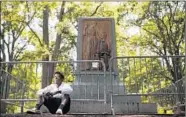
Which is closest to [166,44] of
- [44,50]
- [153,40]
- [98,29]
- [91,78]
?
[153,40]

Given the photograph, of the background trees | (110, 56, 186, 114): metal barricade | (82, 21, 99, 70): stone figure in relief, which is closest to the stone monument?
(82, 21, 99, 70): stone figure in relief

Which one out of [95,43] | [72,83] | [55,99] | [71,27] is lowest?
[55,99]

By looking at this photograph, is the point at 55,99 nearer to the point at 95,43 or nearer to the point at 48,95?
the point at 48,95

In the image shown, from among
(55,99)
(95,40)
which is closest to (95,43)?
(95,40)

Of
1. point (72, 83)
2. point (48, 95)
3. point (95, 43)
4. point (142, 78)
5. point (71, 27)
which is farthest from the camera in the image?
point (71, 27)

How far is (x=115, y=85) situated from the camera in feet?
22.7

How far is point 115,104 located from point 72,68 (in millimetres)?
1909

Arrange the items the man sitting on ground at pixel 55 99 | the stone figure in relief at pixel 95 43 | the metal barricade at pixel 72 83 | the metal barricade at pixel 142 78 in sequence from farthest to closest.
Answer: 1. the stone figure in relief at pixel 95 43
2. the metal barricade at pixel 142 78
3. the metal barricade at pixel 72 83
4. the man sitting on ground at pixel 55 99

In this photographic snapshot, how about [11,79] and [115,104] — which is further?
[11,79]

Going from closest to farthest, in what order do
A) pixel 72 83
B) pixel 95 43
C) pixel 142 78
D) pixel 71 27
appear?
1. pixel 142 78
2. pixel 72 83
3. pixel 95 43
4. pixel 71 27

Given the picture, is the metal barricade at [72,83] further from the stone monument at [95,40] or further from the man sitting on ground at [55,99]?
the man sitting on ground at [55,99]

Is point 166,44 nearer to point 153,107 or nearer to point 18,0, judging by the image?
point 18,0

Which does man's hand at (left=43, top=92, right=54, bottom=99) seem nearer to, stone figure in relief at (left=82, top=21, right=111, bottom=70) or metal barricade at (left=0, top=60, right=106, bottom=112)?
metal barricade at (left=0, top=60, right=106, bottom=112)

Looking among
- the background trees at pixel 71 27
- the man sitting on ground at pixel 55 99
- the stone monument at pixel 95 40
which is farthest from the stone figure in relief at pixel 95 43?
the background trees at pixel 71 27
